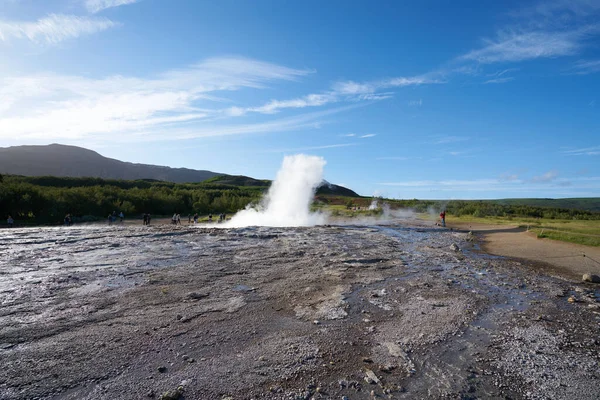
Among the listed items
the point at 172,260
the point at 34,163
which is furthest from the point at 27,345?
the point at 34,163

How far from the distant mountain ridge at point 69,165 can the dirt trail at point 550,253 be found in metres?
125

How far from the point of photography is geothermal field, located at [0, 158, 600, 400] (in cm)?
578

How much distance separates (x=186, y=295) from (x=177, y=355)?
403cm

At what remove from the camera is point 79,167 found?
469ft

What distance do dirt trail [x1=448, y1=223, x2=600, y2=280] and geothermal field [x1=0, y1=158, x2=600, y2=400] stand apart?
2545 millimetres

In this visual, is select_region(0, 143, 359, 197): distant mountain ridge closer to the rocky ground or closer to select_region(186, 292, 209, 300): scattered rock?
the rocky ground

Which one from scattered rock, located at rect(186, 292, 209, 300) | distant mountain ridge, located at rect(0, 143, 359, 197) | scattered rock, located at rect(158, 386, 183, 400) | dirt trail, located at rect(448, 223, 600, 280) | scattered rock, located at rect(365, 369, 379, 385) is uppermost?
distant mountain ridge, located at rect(0, 143, 359, 197)

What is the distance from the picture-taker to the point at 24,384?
552 centimetres

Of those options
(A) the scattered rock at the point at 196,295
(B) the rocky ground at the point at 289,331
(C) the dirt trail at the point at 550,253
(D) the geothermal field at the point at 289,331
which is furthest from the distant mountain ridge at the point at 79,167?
(A) the scattered rock at the point at 196,295

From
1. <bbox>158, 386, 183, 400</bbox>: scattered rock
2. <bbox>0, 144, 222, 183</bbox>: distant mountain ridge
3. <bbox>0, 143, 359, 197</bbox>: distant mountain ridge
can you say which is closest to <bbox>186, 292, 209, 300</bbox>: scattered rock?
<bbox>158, 386, 183, 400</bbox>: scattered rock

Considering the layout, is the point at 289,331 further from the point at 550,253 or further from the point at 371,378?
the point at 550,253

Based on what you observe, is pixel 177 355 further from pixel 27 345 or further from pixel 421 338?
pixel 421 338

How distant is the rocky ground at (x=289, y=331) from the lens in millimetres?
5773

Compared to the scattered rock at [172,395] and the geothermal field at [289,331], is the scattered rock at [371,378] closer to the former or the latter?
the geothermal field at [289,331]
